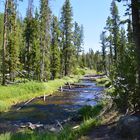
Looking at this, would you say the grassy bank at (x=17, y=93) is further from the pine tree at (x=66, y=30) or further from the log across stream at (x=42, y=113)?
the pine tree at (x=66, y=30)

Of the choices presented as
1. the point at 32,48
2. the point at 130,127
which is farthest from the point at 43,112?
the point at 32,48

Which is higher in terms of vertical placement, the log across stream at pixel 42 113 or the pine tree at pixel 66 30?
the pine tree at pixel 66 30

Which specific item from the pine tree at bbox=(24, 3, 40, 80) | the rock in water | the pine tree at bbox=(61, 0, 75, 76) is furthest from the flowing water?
the pine tree at bbox=(61, 0, 75, 76)

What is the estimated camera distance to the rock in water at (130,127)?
1255 cm

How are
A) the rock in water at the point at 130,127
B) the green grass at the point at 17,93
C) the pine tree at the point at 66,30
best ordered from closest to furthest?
the rock in water at the point at 130,127
the green grass at the point at 17,93
the pine tree at the point at 66,30

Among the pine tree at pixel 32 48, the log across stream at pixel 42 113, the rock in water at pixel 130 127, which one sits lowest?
the log across stream at pixel 42 113

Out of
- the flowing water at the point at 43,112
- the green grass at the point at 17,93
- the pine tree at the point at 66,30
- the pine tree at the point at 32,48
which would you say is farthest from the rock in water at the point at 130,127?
the pine tree at the point at 66,30

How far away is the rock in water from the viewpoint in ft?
41.2

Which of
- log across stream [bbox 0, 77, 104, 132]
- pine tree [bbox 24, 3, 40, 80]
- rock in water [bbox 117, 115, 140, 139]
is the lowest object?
log across stream [bbox 0, 77, 104, 132]

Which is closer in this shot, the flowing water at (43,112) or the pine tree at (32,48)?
the flowing water at (43,112)

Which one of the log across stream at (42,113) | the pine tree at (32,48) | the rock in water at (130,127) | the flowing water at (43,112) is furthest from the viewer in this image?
the pine tree at (32,48)

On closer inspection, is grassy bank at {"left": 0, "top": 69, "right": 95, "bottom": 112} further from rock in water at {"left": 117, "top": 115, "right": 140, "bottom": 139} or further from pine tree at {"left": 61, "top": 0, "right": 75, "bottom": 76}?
pine tree at {"left": 61, "top": 0, "right": 75, "bottom": 76}

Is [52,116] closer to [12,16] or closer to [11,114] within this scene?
[11,114]

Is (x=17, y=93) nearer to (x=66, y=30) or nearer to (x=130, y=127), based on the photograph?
(x=130, y=127)
